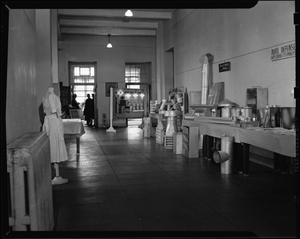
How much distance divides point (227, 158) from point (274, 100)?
1.71 meters

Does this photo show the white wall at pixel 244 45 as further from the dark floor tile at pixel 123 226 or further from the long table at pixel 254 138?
the dark floor tile at pixel 123 226

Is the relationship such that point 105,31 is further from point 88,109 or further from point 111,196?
point 111,196

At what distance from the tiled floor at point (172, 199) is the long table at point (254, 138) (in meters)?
A: 0.53

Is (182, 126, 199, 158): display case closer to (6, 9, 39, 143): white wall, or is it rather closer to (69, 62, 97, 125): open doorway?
(6, 9, 39, 143): white wall

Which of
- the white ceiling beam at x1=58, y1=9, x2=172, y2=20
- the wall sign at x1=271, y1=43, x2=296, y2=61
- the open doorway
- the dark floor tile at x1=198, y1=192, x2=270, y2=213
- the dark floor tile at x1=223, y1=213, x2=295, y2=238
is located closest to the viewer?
the dark floor tile at x1=223, y1=213, x2=295, y2=238

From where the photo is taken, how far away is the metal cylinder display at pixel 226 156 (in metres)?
5.95

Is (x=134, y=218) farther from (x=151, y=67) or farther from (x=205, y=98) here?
(x=151, y=67)

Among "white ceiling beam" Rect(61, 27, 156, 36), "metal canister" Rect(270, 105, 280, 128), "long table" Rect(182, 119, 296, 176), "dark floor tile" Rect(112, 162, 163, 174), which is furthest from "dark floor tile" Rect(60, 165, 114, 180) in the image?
"white ceiling beam" Rect(61, 27, 156, 36)

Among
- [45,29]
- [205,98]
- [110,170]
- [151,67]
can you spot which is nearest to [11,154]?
[110,170]

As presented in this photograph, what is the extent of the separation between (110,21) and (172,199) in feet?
41.3

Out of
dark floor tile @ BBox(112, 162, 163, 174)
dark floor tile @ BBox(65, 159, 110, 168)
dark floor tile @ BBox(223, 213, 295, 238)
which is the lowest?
dark floor tile @ BBox(65, 159, 110, 168)

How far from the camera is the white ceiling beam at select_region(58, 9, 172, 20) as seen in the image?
13445 mm

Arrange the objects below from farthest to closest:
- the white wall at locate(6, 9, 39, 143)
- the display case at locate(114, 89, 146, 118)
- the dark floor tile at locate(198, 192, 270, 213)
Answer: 1. the display case at locate(114, 89, 146, 118)
2. the dark floor tile at locate(198, 192, 270, 213)
3. the white wall at locate(6, 9, 39, 143)

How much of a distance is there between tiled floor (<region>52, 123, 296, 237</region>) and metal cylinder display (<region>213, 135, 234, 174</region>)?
0.19 metres
